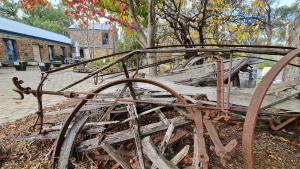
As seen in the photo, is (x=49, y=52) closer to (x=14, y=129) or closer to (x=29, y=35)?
(x=29, y=35)

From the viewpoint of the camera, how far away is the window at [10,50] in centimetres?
1970

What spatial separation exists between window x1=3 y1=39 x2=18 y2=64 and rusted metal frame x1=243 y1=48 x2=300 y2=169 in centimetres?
2276

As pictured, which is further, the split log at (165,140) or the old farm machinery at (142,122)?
the split log at (165,140)

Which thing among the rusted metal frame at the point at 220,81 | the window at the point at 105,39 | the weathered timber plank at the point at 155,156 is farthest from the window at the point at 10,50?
the rusted metal frame at the point at 220,81

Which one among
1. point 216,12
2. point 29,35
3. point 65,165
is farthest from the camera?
point 29,35

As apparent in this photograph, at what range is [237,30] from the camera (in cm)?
969

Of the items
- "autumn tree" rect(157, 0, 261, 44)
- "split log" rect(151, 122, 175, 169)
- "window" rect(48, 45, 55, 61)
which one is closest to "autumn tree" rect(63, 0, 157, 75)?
"autumn tree" rect(157, 0, 261, 44)

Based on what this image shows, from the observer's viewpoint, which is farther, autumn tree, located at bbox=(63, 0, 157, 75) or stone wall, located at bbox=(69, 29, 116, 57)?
stone wall, located at bbox=(69, 29, 116, 57)

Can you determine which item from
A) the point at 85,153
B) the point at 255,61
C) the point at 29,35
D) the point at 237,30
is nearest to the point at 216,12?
the point at 237,30

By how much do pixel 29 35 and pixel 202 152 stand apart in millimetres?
23905

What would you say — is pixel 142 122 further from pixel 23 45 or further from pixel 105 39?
pixel 105 39

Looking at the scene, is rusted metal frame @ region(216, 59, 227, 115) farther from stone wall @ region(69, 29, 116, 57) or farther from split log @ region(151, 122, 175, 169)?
stone wall @ region(69, 29, 116, 57)

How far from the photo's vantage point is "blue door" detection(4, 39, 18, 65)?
19734mm

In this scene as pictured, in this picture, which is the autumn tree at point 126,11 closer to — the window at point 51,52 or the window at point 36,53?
the window at point 36,53
